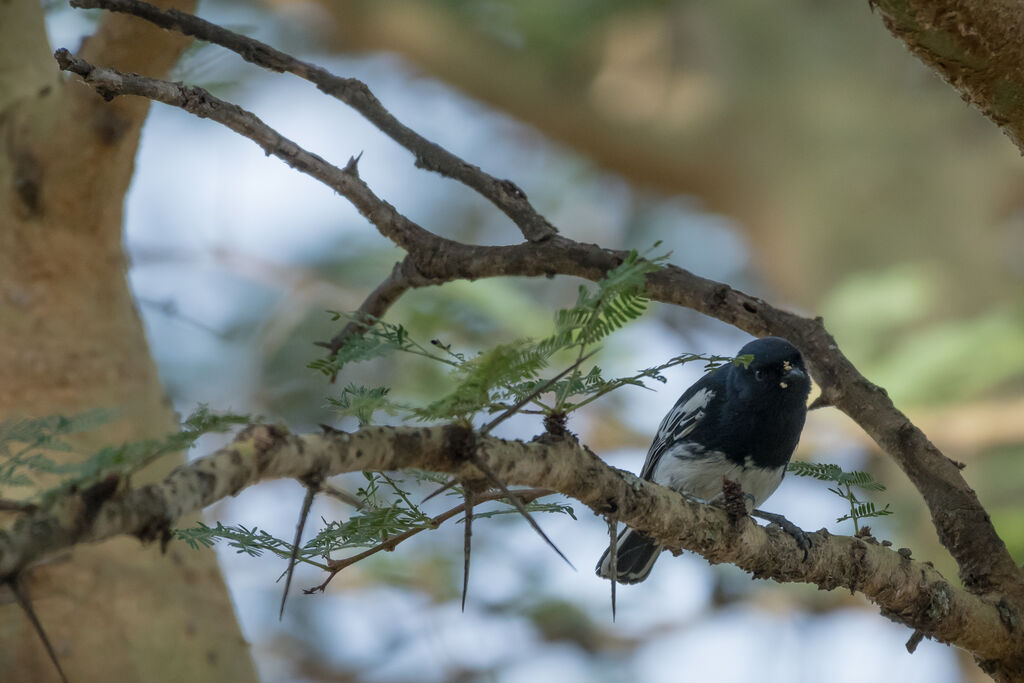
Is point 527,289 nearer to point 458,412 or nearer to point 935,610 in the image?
point 935,610

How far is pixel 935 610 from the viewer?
3086 mm

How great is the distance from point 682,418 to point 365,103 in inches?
96.9

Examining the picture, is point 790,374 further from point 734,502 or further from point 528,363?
point 528,363

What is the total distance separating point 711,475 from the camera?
469 cm

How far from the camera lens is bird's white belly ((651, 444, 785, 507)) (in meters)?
4.62

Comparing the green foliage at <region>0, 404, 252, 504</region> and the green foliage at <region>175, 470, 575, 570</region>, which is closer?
the green foliage at <region>0, 404, 252, 504</region>

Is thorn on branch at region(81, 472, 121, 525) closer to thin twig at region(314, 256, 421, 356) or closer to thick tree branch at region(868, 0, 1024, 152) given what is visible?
thin twig at region(314, 256, 421, 356)

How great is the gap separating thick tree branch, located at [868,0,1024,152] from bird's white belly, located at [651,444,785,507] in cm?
212

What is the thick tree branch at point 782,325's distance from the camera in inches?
122

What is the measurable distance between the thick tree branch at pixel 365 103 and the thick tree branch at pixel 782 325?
0.13 metres

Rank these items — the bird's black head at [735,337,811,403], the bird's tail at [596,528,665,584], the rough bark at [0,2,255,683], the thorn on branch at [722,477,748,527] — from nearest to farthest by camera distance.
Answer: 1. the thorn on branch at [722,477,748,527]
2. the rough bark at [0,2,255,683]
3. the bird's black head at [735,337,811,403]
4. the bird's tail at [596,528,665,584]

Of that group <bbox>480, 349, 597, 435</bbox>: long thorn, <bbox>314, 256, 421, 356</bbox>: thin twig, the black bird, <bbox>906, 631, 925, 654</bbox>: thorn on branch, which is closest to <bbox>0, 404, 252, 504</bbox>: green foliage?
<bbox>480, 349, 597, 435</bbox>: long thorn

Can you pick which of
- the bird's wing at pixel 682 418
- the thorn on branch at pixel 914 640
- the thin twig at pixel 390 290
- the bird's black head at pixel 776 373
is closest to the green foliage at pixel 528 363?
the thin twig at pixel 390 290

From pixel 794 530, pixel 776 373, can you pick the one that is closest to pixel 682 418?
pixel 776 373
